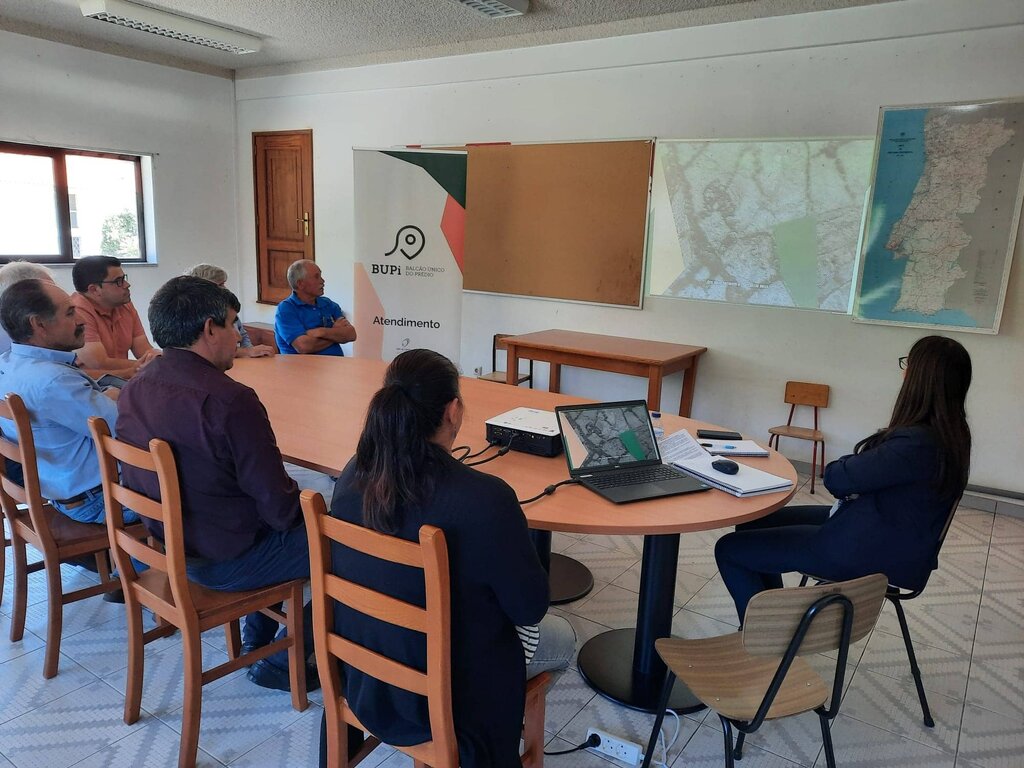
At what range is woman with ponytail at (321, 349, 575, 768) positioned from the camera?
123 cm

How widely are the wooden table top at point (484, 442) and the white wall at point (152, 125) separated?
3502 millimetres

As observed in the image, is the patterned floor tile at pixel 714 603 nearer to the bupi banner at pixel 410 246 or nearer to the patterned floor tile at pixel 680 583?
the patterned floor tile at pixel 680 583

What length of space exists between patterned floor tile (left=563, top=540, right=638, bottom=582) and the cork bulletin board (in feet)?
6.74

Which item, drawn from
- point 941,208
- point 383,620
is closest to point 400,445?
point 383,620

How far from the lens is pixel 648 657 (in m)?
2.15

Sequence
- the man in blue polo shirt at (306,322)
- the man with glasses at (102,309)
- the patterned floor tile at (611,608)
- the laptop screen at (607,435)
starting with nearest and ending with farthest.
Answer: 1. the laptop screen at (607,435)
2. the patterned floor tile at (611,608)
3. the man with glasses at (102,309)
4. the man in blue polo shirt at (306,322)

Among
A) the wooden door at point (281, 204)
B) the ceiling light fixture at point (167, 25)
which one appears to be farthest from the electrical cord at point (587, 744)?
the wooden door at point (281, 204)

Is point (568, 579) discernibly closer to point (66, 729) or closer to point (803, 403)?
point (66, 729)

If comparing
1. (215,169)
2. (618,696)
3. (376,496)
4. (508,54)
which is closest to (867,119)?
(508,54)

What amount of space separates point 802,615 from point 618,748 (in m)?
0.79

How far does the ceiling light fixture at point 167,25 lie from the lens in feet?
14.8

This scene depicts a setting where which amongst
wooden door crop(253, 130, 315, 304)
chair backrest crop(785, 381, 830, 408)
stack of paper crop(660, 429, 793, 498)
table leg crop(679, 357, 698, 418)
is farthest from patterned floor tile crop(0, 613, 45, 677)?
wooden door crop(253, 130, 315, 304)

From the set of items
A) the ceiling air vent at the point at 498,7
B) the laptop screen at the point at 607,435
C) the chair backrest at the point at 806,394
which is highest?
the ceiling air vent at the point at 498,7

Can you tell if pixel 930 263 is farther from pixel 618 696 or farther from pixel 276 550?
pixel 276 550
